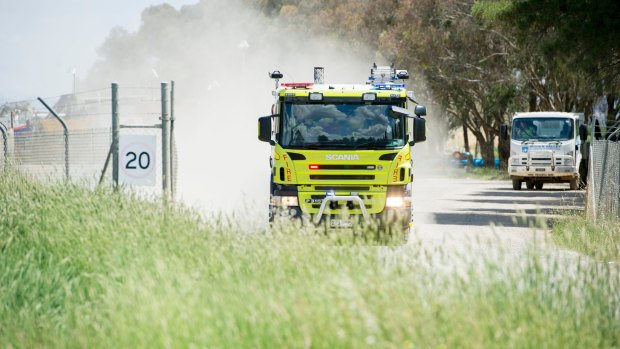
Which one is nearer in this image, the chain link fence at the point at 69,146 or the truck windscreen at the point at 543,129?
the chain link fence at the point at 69,146

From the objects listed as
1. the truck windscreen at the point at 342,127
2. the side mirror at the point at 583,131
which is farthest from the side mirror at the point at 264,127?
the side mirror at the point at 583,131

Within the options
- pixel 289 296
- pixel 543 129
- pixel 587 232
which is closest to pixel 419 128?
pixel 587 232

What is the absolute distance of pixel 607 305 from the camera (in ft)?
27.4

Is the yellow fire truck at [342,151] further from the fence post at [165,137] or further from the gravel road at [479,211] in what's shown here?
the fence post at [165,137]

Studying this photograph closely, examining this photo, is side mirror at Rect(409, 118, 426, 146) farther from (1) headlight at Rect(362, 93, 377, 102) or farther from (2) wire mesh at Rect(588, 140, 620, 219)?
(2) wire mesh at Rect(588, 140, 620, 219)

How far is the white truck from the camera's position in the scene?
4369cm

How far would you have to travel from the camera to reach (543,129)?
4444 centimetres

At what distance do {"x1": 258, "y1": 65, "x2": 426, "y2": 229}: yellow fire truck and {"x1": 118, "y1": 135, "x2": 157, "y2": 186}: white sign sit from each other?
2.52m

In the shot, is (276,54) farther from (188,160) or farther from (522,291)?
(522,291)

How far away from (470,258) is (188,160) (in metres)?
39.8

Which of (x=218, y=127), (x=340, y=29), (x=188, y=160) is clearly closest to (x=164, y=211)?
(x=188, y=160)

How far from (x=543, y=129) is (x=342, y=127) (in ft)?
86.2

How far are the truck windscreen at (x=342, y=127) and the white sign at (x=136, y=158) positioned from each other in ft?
9.12

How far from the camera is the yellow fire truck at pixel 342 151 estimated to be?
19156 millimetres
